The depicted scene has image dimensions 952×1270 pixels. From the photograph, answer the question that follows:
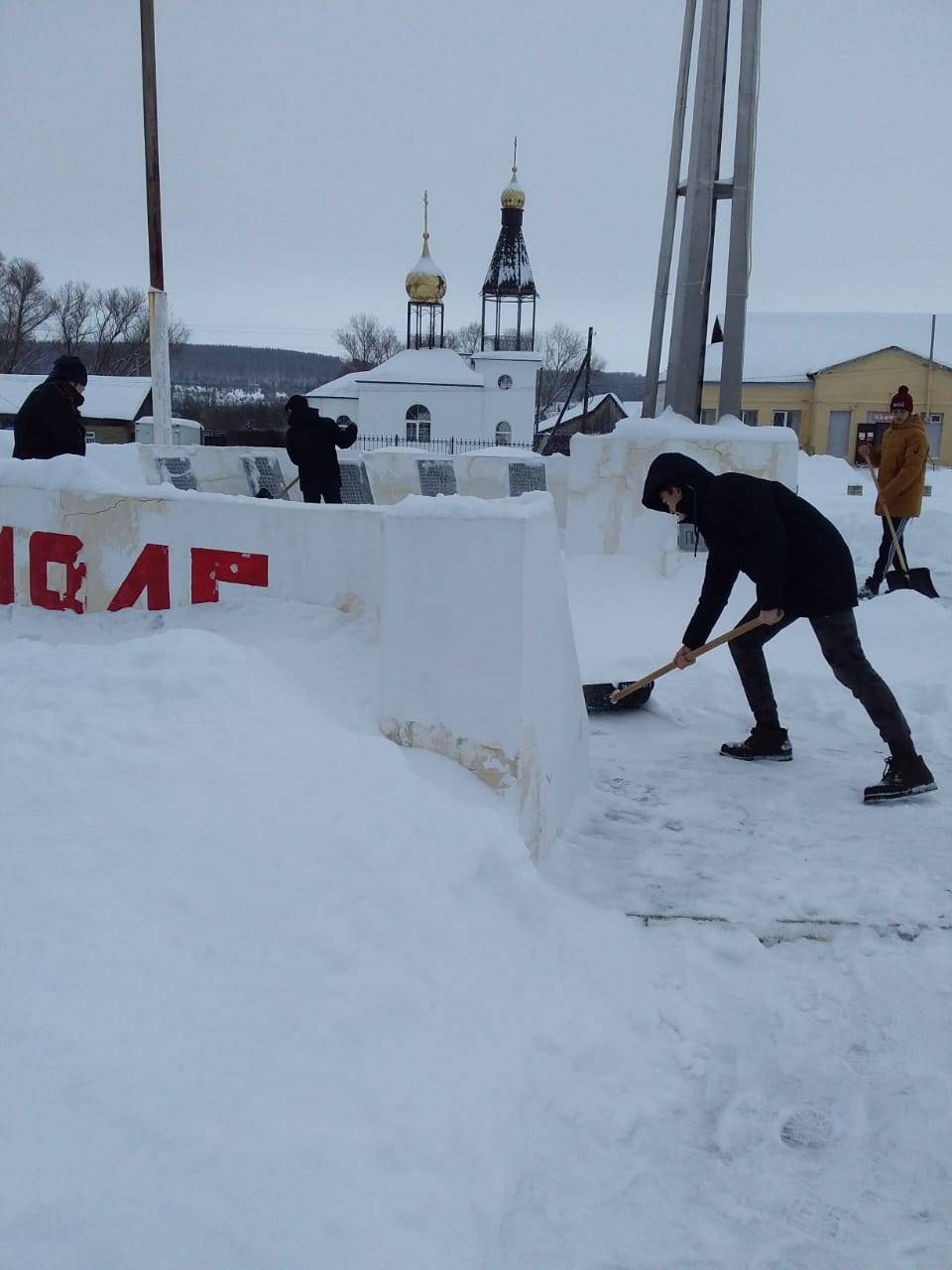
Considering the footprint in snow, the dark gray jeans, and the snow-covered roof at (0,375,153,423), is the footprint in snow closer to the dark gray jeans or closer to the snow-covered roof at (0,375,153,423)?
the dark gray jeans

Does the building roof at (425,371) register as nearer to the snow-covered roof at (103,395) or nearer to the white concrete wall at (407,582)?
the snow-covered roof at (103,395)

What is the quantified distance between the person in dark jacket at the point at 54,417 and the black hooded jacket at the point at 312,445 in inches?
104

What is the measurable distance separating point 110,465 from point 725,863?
28.8 feet

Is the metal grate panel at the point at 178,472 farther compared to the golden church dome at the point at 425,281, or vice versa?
the golden church dome at the point at 425,281

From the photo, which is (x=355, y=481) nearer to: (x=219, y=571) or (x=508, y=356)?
(x=219, y=571)

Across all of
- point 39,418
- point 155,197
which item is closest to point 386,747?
point 39,418

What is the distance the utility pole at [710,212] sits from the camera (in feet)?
28.1

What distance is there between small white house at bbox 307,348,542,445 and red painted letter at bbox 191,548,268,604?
42.1 metres

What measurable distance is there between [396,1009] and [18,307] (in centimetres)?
6918

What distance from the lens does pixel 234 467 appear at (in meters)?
11.1

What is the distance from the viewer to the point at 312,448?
29.9ft

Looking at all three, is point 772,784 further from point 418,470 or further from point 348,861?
point 418,470

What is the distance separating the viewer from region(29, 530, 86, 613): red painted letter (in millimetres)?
4648

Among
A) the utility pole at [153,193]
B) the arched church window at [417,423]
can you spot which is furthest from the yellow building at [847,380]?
the utility pole at [153,193]
